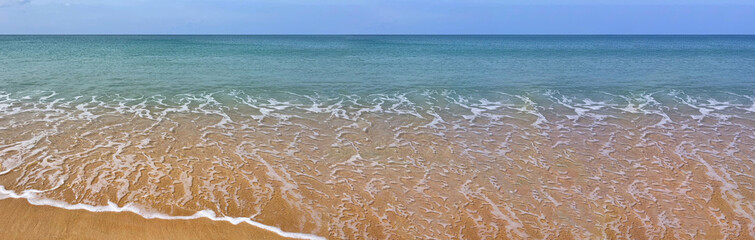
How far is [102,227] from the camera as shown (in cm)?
539

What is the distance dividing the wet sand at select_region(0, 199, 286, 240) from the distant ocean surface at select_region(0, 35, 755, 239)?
244 millimetres

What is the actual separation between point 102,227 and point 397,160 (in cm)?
454

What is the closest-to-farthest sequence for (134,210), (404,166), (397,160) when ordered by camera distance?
(134,210)
(404,166)
(397,160)

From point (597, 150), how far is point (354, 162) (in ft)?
15.4

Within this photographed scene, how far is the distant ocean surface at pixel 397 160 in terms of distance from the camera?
5.86m

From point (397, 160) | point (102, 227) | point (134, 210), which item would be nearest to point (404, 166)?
point (397, 160)

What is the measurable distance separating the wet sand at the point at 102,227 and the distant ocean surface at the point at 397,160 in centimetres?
24

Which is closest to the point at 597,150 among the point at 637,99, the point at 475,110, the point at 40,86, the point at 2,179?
the point at 475,110

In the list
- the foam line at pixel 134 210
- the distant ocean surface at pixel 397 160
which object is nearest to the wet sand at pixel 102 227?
the foam line at pixel 134 210

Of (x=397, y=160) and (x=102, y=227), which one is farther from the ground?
(x=397, y=160)

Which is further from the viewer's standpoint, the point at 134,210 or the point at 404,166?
the point at 404,166

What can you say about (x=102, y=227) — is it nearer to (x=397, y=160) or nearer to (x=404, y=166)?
(x=404, y=166)

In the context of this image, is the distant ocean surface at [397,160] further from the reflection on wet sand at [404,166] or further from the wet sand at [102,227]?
the wet sand at [102,227]

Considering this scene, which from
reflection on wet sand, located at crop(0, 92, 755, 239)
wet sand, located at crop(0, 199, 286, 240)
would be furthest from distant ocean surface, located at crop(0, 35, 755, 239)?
wet sand, located at crop(0, 199, 286, 240)
